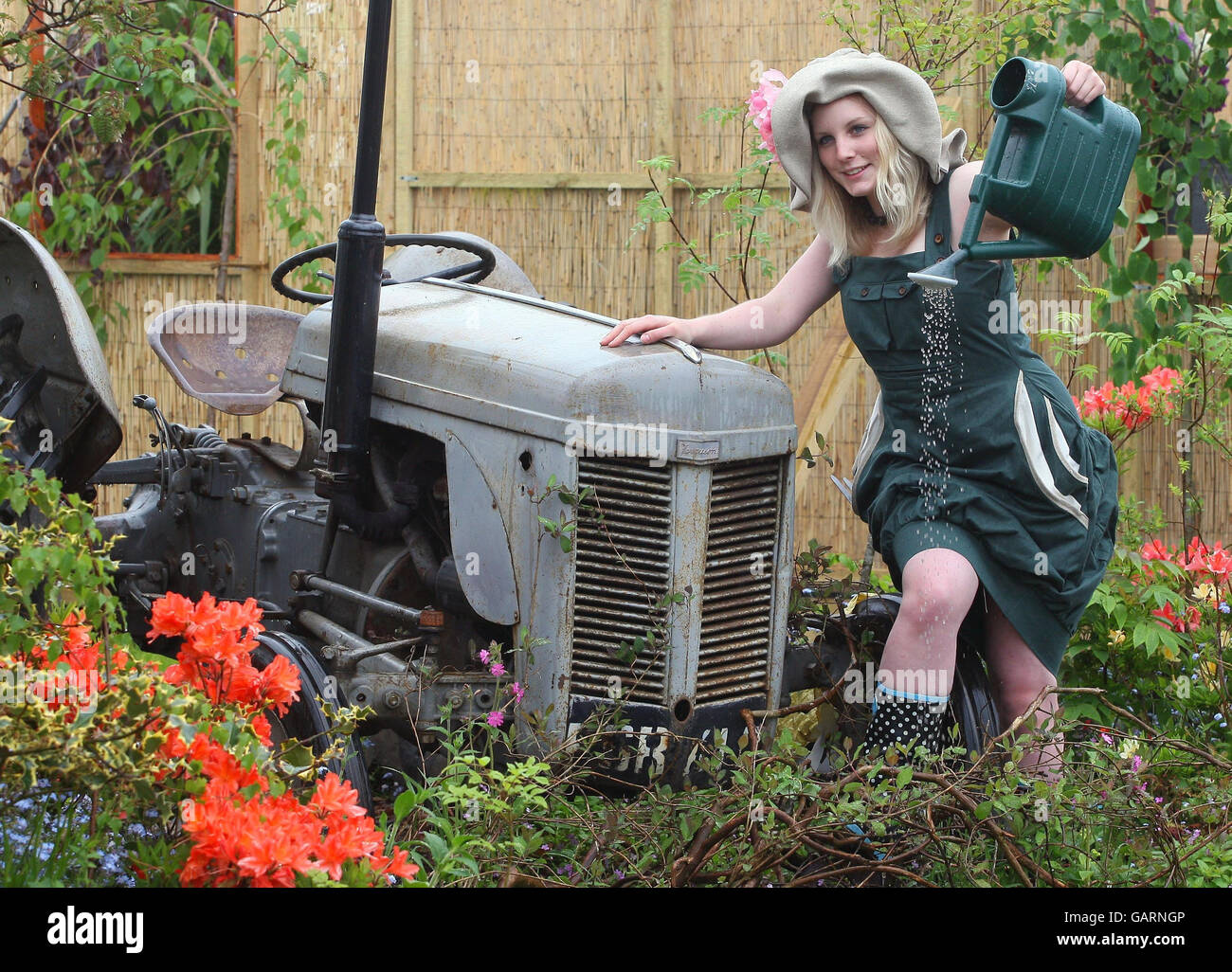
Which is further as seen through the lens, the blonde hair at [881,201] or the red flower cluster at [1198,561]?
the red flower cluster at [1198,561]

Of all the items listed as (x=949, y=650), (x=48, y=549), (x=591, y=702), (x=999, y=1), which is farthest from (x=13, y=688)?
(x=999, y=1)

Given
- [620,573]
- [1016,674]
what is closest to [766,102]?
[620,573]

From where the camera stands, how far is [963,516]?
2943mm

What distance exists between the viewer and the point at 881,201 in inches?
114

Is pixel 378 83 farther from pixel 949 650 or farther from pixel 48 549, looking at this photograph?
pixel 949 650

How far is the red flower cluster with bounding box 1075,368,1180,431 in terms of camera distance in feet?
14.1

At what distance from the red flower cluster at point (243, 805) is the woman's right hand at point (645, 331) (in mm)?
969

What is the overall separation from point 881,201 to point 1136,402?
1.78 m

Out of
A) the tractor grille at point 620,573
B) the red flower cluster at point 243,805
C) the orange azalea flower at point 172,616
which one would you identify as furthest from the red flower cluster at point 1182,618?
the orange azalea flower at point 172,616

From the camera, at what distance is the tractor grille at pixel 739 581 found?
2.84 m

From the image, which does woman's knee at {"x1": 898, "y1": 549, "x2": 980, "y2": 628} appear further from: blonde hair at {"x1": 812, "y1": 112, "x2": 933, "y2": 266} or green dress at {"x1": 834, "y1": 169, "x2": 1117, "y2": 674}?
blonde hair at {"x1": 812, "y1": 112, "x2": 933, "y2": 266}

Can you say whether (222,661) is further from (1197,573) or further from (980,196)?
(1197,573)

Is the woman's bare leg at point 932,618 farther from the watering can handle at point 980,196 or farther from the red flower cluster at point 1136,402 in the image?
the red flower cluster at point 1136,402
